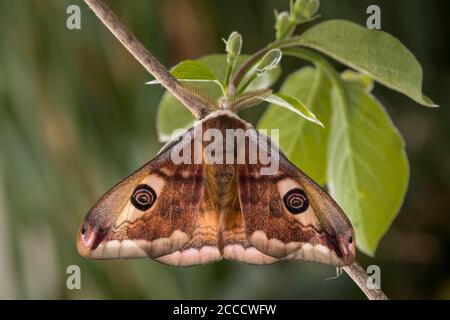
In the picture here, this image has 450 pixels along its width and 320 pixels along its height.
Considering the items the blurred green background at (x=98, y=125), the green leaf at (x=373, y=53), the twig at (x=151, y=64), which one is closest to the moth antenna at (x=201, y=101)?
the twig at (x=151, y=64)

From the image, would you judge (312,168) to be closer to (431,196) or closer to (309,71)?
(309,71)

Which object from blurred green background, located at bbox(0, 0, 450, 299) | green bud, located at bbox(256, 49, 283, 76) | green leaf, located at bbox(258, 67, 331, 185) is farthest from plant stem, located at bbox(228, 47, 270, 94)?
blurred green background, located at bbox(0, 0, 450, 299)

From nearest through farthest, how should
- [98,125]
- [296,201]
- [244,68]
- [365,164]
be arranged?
1. [296,201]
2. [244,68]
3. [365,164]
4. [98,125]

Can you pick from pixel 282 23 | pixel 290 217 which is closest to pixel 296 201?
pixel 290 217

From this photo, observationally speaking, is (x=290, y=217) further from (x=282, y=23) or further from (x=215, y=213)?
(x=282, y=23)

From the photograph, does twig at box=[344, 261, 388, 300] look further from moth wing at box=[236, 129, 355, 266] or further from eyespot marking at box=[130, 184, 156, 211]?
eyespot marking at box=[130, 184, 156, 211]

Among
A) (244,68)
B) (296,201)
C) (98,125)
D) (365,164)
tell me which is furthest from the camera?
(98,125)

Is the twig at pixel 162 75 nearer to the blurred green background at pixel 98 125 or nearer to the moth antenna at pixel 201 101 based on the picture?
the moth antenna at pixel 201 101
